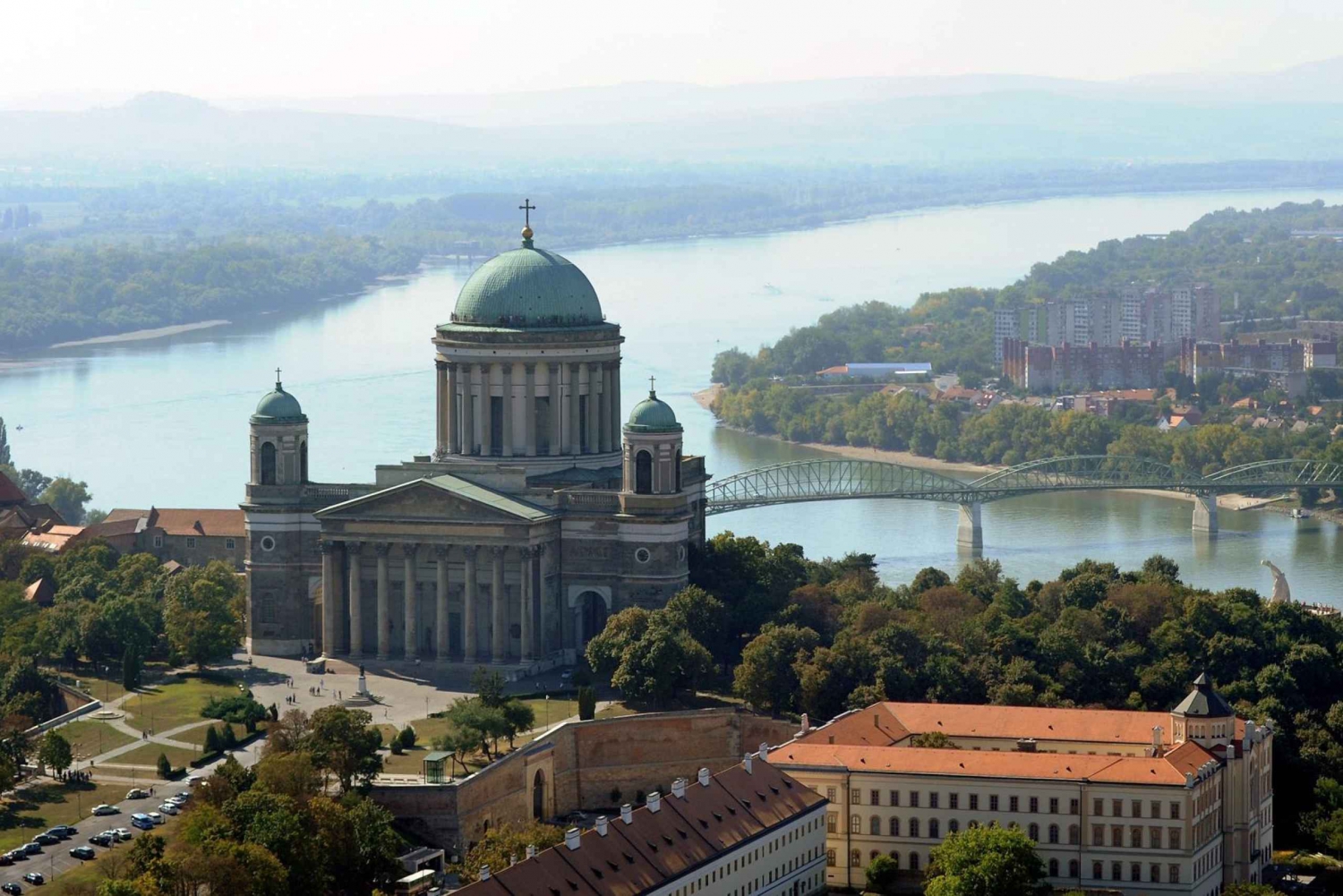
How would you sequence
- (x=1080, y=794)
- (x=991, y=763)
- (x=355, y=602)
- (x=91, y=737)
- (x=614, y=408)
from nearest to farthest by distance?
(x=1080, y=794) → (x=991, y=763) → (x=91, y=737) → (x=355, y=602) → (x=614, y=408)

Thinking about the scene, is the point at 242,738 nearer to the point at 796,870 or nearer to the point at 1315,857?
the point at 796,870

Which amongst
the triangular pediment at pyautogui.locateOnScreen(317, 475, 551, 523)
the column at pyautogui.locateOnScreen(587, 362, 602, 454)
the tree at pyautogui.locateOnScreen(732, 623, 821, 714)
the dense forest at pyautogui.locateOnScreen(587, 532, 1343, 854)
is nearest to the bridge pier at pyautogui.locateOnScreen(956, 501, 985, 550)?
the column at pyautogui.locateOnScreen(587, 362, 602, 454)

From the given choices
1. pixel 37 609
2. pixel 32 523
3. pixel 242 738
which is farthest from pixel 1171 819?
pixel 32 523

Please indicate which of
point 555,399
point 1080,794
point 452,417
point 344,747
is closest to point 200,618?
point 452,417

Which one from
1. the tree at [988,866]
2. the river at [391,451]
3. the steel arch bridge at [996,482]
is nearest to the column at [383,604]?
the tree at [988,866]

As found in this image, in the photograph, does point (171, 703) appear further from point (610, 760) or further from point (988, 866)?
point (988, 866)

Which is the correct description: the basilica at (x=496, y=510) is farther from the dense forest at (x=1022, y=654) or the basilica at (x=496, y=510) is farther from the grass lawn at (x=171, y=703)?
the grass lawn at (x=171, y=703)
